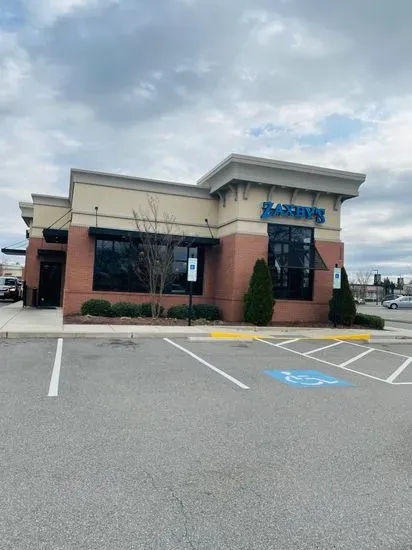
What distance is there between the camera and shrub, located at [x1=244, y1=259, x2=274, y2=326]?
61.5 ft

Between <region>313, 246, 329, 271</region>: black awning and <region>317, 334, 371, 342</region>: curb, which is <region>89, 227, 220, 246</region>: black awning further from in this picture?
<region>317, 334, 371, 342</region>: curb

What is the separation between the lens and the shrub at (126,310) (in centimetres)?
1914

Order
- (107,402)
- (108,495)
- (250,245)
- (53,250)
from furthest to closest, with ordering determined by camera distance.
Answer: (53,250)
(250,245)
(107,402)
(108,495)

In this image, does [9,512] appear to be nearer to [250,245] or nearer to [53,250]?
[250,245]

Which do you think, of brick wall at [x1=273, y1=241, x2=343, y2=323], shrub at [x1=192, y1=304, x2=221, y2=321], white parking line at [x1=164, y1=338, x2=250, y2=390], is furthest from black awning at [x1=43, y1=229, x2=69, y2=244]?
brick wall at [x1=273, y1=241, x2=343, y2=323]

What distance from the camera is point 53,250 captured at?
27.1 meters

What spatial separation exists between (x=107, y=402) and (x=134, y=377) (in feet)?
6.12

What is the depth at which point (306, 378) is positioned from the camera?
919 centimetres

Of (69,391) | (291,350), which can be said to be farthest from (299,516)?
(291,350)

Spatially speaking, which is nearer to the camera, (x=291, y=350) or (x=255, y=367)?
(x=255, y=367)

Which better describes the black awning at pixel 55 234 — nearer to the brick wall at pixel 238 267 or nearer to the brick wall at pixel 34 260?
the brick wall at pixel 34 260

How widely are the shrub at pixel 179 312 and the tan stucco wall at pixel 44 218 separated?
12046 millimetres

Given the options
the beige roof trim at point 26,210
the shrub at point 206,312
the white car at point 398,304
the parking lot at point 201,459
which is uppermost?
the beige roof trim at point 26,210

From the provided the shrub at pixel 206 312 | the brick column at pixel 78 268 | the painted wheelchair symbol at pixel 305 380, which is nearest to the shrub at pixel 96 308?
the brick column at pixel 78 268
